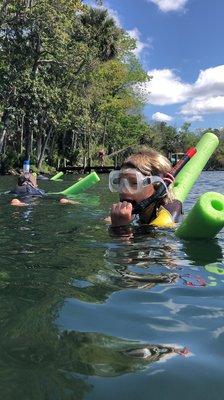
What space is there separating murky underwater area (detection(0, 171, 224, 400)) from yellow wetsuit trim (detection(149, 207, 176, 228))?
0.94ft

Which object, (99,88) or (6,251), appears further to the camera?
(99,88)

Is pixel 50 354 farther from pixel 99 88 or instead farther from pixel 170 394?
pixel 99 88

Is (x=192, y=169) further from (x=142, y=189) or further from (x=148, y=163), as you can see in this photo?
(x=142, y=189)

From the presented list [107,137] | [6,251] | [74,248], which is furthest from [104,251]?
[107,137]

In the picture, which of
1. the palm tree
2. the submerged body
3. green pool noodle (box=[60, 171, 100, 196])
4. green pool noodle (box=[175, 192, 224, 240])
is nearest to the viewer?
green pool noodle (box=[175, 192, 224, 240])

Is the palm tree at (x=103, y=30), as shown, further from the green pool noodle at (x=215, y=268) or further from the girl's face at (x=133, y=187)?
the green pool noodle at (x=215, y=268)

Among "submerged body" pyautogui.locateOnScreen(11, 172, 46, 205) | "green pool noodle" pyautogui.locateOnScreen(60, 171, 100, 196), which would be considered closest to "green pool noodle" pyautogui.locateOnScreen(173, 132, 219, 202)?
"green pool noodle" pyautogui.locateOnScreen(60, 171, 100, 196)

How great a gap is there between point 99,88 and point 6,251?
3829 centimetres

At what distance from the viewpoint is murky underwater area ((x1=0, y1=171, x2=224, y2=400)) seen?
161 cm

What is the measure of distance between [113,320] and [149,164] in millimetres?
Answer: 2418

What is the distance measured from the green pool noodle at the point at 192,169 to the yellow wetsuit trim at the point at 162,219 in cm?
120

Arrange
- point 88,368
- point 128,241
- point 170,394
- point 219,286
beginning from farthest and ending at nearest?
point 128,241
point 219,286
point 88,368
point 170,394

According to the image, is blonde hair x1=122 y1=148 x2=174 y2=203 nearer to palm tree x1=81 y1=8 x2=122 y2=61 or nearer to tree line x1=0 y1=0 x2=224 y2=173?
tree line x1=0 y1=0 x2=224 y2=173

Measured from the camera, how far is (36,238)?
4.96 m
